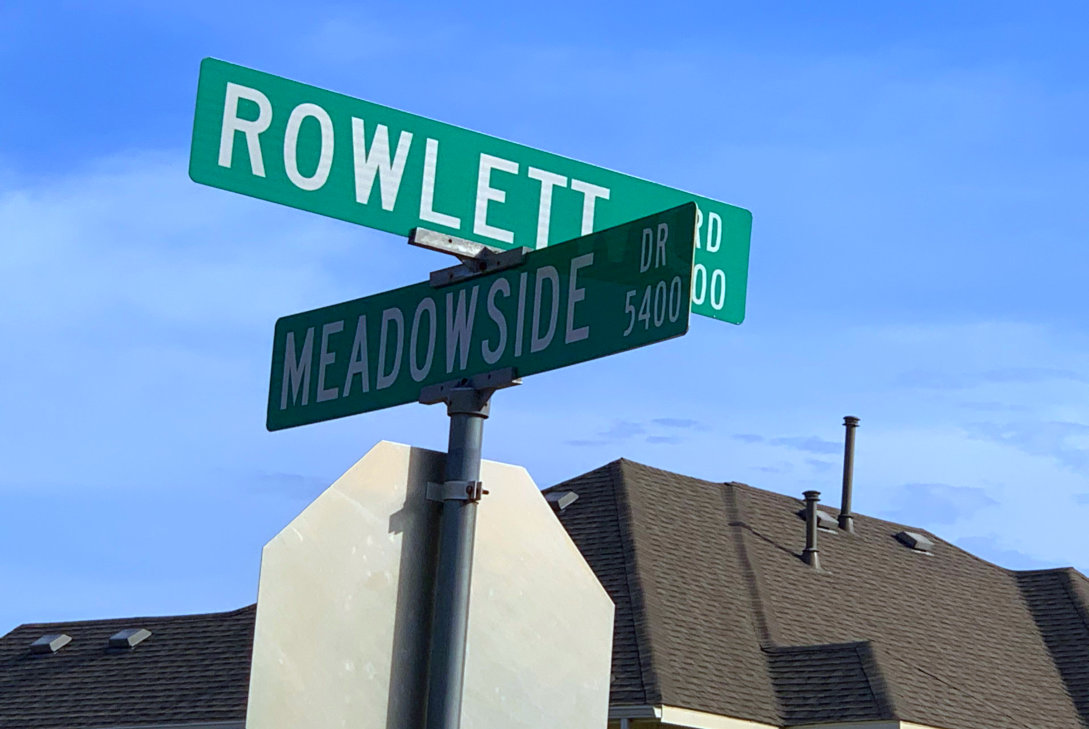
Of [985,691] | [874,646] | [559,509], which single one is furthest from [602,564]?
[985,691]

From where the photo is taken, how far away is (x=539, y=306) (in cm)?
384

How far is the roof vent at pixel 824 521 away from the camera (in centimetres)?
2455

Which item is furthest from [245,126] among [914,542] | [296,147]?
[914,542]

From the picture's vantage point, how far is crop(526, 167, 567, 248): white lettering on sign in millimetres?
4316

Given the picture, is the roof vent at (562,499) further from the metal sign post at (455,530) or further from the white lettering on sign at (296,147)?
the metal sign post at (455,530)

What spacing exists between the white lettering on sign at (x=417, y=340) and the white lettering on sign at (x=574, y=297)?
0.38 meters

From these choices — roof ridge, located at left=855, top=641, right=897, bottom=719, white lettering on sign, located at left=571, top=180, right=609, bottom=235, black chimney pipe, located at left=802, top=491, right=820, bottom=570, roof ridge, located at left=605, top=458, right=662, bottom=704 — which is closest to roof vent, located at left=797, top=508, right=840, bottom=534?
black chimney pipe, located at left=802, top=491, right=820, bottom=570

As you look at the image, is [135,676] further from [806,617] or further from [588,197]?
[588,197]

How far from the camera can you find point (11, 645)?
27.0m

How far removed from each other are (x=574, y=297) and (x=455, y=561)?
650 millimetres

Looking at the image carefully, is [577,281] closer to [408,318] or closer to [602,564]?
[408,318]

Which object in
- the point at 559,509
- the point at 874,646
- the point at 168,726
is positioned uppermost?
the point at 559,509

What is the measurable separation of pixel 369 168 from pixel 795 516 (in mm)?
20963

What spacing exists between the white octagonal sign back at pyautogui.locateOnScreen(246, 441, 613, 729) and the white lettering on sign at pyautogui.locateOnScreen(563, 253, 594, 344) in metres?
0.34
